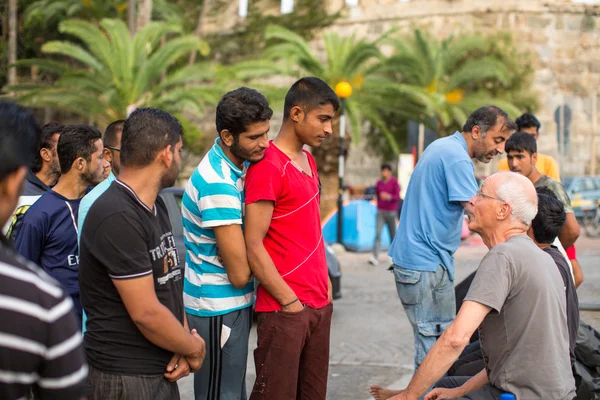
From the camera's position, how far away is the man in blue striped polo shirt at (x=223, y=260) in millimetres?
3564

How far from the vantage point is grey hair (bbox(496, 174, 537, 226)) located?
342 cm

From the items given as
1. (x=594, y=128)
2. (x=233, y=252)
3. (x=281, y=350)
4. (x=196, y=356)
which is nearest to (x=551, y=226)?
(x=281, y=350)

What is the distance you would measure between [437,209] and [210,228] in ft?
5.04

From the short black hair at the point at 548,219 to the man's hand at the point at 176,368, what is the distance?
6.99 ft

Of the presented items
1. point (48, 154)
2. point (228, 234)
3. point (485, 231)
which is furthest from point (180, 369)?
point (48, 154)

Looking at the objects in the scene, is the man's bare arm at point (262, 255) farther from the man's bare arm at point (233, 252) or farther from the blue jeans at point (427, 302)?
the blue jeans at point (427, 302)

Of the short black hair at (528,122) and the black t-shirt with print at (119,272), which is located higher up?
the short black hair at (528,122)

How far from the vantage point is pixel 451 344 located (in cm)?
319

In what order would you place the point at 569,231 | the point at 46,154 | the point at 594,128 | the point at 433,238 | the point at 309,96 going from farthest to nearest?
Answer: 1. the point at 594,128
2. the point at 569,231
3. the point at 46,154
4. the point at 433,238
5. the point at 309,96

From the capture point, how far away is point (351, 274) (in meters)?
13.4

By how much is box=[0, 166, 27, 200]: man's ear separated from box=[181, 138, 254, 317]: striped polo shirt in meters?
1.59

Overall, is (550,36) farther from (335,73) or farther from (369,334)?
(369,334)

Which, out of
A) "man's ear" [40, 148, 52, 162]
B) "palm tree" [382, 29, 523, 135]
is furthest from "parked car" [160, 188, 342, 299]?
"palm tree" [382, 29, 523, 135]

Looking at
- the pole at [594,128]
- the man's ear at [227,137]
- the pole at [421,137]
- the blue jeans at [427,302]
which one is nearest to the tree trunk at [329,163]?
the pole at [421,137]
